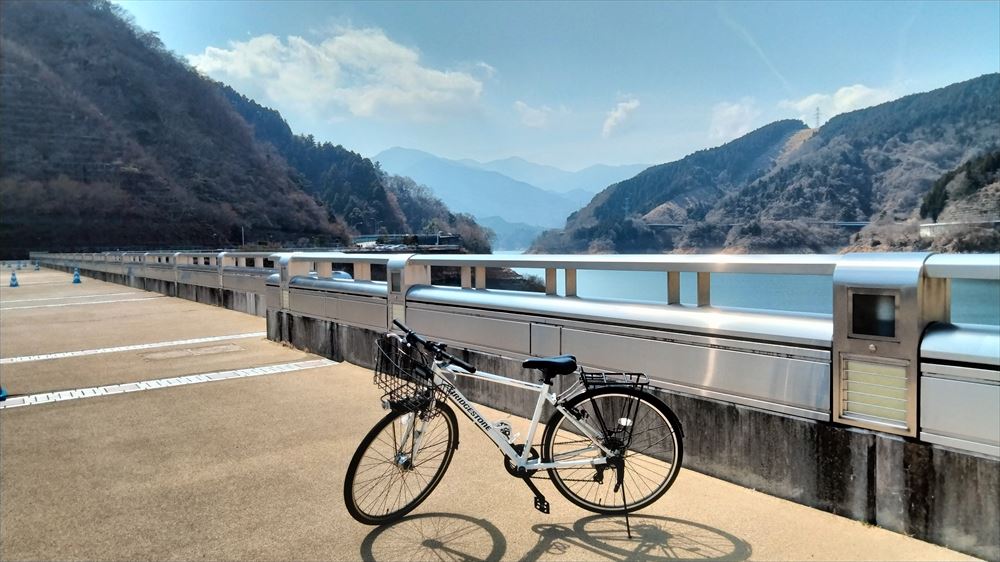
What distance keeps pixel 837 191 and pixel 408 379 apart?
64989mm

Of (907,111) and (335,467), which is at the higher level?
(907,111)

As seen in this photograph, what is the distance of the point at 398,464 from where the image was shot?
3473 millimetres

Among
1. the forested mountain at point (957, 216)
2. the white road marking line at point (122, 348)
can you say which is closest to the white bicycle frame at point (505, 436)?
the white road marking line at point (122, 348)

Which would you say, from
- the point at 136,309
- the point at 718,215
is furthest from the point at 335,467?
the point at 718,215

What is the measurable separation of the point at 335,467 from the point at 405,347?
1394 millimetres

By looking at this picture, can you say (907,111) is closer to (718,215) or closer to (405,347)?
(718,215)

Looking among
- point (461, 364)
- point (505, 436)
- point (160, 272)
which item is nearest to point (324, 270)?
point (461, 364)

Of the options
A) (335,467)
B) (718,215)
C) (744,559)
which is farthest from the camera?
(718,215)

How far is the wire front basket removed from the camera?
333cm

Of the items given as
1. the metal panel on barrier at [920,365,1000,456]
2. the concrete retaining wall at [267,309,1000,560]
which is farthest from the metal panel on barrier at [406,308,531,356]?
the metal panel on barrier at [920,365,1000,456]

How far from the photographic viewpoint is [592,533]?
3.29 m

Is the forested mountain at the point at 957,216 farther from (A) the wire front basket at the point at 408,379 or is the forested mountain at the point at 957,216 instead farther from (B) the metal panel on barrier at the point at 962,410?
(A) the wire front basket at the point at 408,379

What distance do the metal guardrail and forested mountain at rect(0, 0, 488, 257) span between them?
371 ft

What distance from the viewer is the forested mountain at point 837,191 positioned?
5062cm
